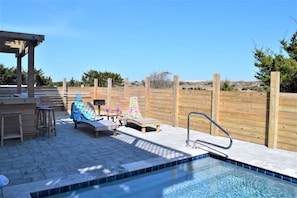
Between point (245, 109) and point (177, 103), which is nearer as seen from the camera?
point (245, 109)

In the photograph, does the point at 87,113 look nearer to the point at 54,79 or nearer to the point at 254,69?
the point at 254,69

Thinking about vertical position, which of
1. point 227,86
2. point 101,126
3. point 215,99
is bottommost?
point 101,126

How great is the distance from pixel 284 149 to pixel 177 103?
3.80 meters

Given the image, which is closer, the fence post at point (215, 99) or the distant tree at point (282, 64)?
the fence post at point (215, 99)

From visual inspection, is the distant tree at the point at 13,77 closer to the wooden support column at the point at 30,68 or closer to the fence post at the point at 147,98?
the fence post at the point at 147,98

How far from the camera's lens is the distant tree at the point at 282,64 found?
10.2m

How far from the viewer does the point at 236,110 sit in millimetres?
6824

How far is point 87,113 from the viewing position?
834 centimetres

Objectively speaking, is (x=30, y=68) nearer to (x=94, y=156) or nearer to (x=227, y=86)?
(x=94, y=156)

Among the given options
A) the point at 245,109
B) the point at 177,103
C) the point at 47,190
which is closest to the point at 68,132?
the point at 177,103

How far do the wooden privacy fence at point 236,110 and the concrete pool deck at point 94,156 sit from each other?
1.02 feet

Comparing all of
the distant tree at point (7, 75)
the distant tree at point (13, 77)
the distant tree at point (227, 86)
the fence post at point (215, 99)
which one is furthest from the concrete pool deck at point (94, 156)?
the distant tree at point (7, 75)

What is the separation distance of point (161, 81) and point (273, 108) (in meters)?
12.3

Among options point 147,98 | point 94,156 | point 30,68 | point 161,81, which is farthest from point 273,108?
point 161,81
